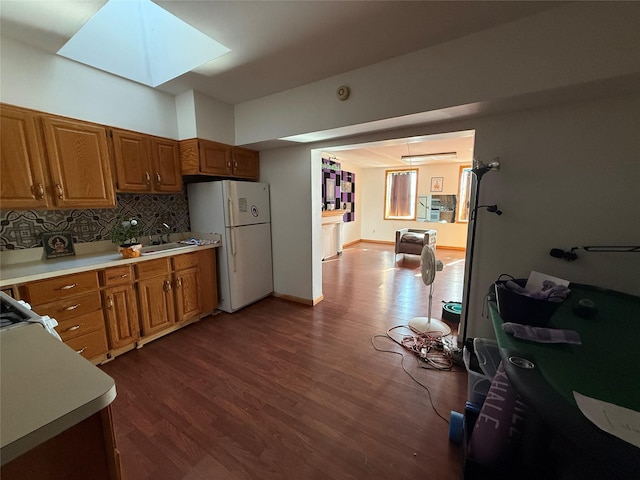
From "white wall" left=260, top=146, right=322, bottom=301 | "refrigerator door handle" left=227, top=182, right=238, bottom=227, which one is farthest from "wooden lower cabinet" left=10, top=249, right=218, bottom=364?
"white wall" left=260, top=146, right=322, bottom=301

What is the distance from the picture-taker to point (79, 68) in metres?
2.18

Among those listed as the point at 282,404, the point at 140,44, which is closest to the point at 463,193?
the point at 282,404

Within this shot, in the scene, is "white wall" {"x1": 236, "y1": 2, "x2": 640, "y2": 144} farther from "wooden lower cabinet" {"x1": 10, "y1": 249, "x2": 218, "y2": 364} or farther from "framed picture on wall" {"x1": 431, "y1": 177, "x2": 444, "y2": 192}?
"framed picture on wall" {"x1": 431, "y1": 177, "x2": 444, "y2": 192}

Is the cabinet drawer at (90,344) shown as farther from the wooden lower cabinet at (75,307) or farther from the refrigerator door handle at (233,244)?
the refrigerator door handle at (233,244)

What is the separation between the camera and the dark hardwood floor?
138 cm

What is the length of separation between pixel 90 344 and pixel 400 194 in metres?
7.16

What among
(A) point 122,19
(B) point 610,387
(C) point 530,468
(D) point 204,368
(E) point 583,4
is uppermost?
(A) point 122,19

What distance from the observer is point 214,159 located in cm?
293

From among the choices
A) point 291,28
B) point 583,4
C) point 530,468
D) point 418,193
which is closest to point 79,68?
point 291,28

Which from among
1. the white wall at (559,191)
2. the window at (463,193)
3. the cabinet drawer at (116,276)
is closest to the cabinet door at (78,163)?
the cabinet drawer at (116,276)

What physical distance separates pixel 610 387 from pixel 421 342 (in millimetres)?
1719

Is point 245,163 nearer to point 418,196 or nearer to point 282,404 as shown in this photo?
point 282,404

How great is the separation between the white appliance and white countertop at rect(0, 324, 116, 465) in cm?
218

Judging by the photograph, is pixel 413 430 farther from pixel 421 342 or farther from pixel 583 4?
pixel 583 4
